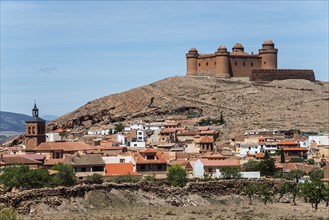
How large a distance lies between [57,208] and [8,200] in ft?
11.8

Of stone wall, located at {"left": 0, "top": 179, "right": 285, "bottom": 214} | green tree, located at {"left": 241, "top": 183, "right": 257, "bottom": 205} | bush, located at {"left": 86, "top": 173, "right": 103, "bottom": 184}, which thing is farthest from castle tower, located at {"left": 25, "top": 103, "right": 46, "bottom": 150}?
green tree, located at {"left": 241, "top": 183, "right": 257, "bottom": 205}

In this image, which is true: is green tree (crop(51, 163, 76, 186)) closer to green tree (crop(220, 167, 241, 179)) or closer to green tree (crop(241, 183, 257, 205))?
green tree (crop(241, 183, 257, 205))

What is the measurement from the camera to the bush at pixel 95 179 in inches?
2193

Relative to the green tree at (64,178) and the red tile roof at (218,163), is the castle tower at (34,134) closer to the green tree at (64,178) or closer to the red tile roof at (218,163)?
the red tile roof at (218,163)

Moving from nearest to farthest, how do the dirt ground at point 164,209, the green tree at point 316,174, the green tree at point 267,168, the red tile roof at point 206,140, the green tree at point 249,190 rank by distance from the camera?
the dirt ground at point 164,209 < the green tree at point 249,190 < the green tree at point 316,174 < the green tree at point 267,168 < the red tile roof at point 206,140

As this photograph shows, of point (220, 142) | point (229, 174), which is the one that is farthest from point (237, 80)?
point (229, 174)

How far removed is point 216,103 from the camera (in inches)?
4921

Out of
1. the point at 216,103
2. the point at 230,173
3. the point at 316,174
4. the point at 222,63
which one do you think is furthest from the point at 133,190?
the point at 222,63

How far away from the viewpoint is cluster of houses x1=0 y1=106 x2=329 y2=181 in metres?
65.2

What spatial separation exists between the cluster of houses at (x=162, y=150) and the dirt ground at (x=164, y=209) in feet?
35.7

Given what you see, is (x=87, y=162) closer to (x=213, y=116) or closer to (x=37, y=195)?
(x=37, y=195)

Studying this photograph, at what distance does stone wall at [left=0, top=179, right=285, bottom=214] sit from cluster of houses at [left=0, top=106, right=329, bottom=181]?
8.17 m

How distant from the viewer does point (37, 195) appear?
4572cm

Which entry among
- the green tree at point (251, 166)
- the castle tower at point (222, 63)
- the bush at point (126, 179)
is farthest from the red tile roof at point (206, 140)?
the castle tower at point (222, 63)
